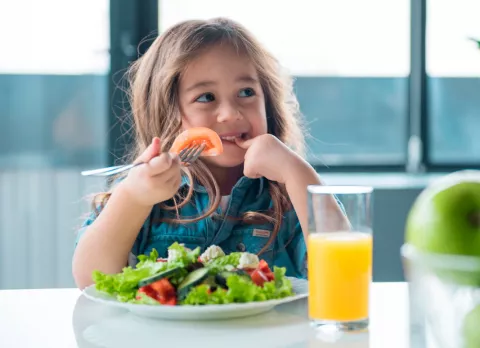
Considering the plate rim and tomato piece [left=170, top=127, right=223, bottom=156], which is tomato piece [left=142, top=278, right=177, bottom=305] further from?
tomato piece [left=170, top=127, right=223, bottom=156]

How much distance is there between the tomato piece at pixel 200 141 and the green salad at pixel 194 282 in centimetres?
34

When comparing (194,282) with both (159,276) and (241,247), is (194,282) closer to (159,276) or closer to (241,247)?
(159,276)

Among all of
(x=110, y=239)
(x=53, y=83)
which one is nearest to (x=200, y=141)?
(x=110, y=239)

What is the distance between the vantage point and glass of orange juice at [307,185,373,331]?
92cm

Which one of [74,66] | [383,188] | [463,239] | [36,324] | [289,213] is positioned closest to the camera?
[463,239]

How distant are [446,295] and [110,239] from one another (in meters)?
0.89

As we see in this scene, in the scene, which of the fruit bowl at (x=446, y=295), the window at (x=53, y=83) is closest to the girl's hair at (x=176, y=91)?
the fruit bowl at (x=446, y=295)

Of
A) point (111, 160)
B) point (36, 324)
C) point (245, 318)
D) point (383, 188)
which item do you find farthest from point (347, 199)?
point (111, 160)

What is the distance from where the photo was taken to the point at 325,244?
3.05 ft

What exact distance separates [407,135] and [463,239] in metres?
2.63

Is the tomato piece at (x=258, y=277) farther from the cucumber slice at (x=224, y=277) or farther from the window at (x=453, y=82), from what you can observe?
the window at (x=453, y=82)

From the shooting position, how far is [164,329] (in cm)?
98

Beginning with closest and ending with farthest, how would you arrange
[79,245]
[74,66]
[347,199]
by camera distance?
1. [347,199]
2. [79,245]
3. [74,66]

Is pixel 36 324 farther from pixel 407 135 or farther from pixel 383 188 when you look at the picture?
pixel 407 135
